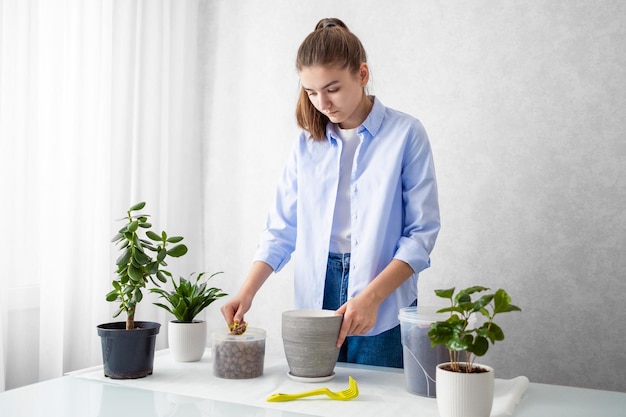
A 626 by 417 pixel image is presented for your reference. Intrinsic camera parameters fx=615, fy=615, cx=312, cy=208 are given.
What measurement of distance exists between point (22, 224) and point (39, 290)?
0.27m

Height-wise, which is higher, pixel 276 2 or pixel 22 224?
pixel 276 2

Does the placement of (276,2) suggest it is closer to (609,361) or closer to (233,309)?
(233,309)

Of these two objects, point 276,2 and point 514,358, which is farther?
point 276,2

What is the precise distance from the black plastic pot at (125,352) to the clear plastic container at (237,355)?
0.15 metres

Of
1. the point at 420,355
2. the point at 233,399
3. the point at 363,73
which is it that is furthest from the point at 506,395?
the point at 363,73

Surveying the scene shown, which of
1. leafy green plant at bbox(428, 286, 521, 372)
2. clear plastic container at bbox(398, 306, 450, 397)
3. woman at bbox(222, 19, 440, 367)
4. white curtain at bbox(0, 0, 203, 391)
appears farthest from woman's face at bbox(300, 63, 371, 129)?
white curtain at bbox(0, 0, 203, 391)

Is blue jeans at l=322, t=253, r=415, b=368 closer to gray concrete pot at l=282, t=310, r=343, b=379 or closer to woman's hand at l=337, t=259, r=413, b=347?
woman's hand at l=337, t=259, r=413, b=347

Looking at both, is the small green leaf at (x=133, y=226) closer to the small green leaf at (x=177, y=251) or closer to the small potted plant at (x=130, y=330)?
the small potted plant at (x=130, y=330)

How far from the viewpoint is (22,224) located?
2.33 meters

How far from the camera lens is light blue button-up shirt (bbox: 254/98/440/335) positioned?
5.10 ft

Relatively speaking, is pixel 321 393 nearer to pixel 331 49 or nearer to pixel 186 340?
pixel 186 340

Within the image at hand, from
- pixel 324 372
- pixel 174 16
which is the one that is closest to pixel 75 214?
pixel 174 16

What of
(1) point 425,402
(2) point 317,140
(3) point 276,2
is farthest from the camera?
(3) point 276,2

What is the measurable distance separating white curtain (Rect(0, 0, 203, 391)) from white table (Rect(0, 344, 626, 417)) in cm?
111
